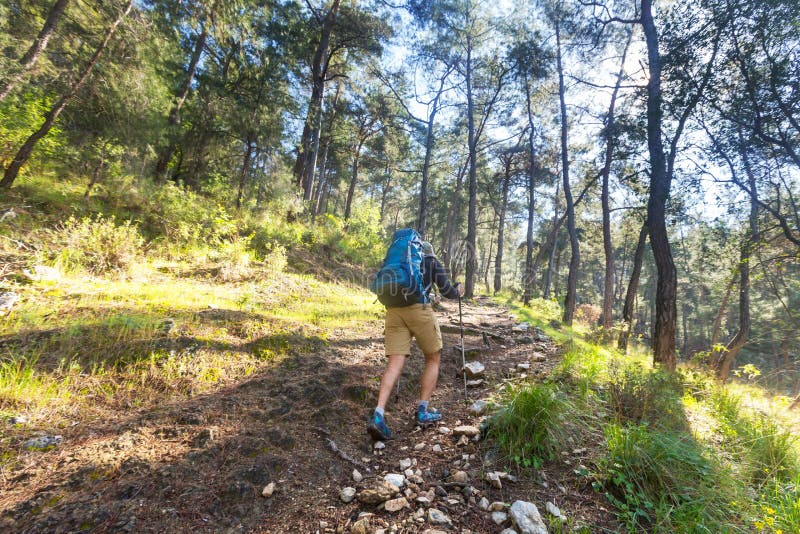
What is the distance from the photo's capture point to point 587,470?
215 cm

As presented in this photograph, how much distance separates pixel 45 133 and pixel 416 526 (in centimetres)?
963

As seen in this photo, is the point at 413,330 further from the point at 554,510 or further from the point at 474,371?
the point at 554,510

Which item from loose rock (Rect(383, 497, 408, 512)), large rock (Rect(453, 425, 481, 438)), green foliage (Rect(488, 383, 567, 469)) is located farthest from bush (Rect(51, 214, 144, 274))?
green foliage (Rect(488, 383, 567, 469))

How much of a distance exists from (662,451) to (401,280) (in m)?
2.38

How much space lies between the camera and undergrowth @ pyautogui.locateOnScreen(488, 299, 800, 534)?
1.81 meters

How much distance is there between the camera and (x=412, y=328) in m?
3.14

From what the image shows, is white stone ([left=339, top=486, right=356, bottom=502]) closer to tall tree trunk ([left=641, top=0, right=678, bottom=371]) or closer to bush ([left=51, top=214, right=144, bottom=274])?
bush ([left=51, top=214, right=144, bottom=274])

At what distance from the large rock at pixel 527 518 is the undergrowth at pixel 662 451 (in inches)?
17.5

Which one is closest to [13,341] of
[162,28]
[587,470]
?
[587,470]

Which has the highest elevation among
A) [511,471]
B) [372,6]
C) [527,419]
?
[372,6]

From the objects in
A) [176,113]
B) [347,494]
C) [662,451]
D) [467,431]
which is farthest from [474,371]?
[176,113]

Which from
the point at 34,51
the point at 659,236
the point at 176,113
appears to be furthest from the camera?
the point at 176,113

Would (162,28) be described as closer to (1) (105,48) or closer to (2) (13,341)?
(1) (105,48)

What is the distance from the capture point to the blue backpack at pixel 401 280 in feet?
9.78
